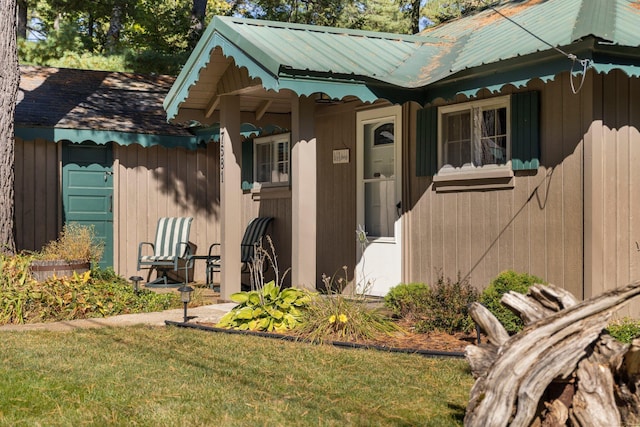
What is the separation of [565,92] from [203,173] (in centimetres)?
755

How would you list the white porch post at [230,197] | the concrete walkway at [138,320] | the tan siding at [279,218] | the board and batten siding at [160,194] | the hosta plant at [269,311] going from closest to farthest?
1. the hosta plant at [269,311]
2. the concrete walkway at [138,320]
3. the white porch post at [230,197]
4. the tan siding at [279,218]
5. the board and batten siding at [160,194]

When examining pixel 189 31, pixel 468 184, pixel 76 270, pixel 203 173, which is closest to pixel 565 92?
pixel 468 184

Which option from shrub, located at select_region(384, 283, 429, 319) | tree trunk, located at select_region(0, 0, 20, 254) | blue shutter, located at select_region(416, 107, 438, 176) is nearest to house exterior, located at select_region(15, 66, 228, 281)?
tree trunk, located at select_region(0, 0, 20, 254)

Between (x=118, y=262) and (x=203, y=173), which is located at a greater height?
(x=203, y=173)

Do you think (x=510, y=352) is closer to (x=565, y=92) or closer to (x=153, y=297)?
(x=565, y=92)

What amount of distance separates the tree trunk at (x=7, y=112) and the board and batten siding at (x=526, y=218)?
4915mm

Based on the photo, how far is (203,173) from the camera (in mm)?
14195

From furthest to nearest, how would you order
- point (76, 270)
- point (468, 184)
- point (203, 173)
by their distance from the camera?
1. point (203, 173)
2. point (76, 270)
3. point (468, 184)

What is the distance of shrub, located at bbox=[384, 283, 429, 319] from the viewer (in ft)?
27.4

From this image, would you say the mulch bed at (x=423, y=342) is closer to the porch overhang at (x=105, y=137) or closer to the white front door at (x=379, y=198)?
the white front door at (x=379, y=198)

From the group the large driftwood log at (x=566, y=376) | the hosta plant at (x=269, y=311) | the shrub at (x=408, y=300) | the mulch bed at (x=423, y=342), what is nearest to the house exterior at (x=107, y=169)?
the hosta plant at (x=269, y=311)

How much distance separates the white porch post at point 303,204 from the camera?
8.94 m

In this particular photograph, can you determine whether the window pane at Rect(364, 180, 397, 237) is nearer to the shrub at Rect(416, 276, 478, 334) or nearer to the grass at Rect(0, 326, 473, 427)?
the shrub at Rect(416, 276, 478, 334)

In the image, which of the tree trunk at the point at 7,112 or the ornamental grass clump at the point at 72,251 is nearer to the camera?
the ornamental grass clump at the point at 72,251
